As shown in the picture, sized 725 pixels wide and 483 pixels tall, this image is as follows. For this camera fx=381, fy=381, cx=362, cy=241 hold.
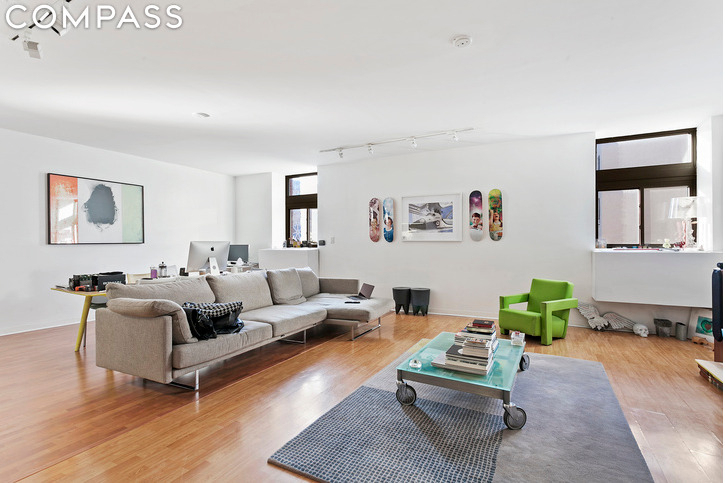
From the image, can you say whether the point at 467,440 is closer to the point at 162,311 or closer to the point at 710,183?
the point at 162,311

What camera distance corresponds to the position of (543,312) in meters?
4.36

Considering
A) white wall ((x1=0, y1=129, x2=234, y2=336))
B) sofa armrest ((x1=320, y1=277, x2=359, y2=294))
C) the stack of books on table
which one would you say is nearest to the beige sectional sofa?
sofa armrest ((x1=320, y1=277, x2=359, y2=294))

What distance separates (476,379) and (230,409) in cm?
171

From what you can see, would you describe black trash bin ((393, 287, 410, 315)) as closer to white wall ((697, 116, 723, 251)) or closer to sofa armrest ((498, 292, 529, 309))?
sofa armrest ((498, 292, 529, 309))

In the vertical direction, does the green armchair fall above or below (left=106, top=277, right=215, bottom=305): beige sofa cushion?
below

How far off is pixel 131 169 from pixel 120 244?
4.14 feet

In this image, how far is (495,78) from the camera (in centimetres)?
345

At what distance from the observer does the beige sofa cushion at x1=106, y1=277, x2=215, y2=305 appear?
127 inches

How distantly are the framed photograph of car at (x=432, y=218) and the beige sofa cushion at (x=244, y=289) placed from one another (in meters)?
2.75

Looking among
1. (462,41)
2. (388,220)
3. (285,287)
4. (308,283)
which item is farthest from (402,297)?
(462,41)

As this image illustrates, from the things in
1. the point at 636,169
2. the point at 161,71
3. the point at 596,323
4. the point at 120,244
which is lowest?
the point at 596,323

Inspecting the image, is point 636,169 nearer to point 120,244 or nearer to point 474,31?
point 474,31

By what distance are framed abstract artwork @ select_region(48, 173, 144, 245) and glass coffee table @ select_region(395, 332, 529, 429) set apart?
5.40 metres

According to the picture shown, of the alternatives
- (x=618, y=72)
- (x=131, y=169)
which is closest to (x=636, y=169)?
(x=618, y=72)
